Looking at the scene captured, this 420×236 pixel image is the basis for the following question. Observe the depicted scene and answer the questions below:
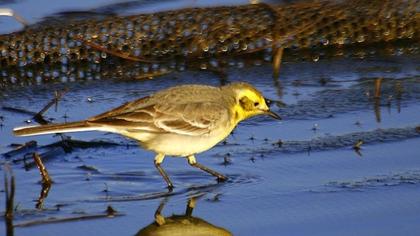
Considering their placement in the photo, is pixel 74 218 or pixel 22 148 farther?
pixel 22 148

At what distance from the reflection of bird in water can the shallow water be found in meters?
0.08

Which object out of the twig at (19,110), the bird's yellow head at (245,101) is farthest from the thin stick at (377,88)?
the twig at (19,110)

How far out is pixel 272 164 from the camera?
9.31 meters

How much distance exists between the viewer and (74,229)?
7871mm

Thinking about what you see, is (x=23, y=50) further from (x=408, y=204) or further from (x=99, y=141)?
(x=408, y=204)

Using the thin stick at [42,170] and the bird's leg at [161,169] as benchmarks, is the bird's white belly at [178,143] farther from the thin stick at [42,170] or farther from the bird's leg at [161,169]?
the thin stick at [42,170]

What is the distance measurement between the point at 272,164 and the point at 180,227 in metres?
1.53

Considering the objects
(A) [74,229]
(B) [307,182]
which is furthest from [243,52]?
(A) [74,229]

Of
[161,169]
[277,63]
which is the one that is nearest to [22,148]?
[161,169]

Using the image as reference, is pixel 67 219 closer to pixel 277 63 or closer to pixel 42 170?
pixel 42 170

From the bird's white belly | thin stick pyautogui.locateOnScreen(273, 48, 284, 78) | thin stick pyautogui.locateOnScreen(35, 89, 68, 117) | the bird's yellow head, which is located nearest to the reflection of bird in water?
the bird's white belly

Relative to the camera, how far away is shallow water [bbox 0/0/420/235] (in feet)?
26.4

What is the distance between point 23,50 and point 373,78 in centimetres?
380

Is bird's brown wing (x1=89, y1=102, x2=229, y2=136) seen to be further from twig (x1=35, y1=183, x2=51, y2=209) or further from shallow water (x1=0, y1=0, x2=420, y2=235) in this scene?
twig (x1=35, y1=183, x2=51, y2=209)
